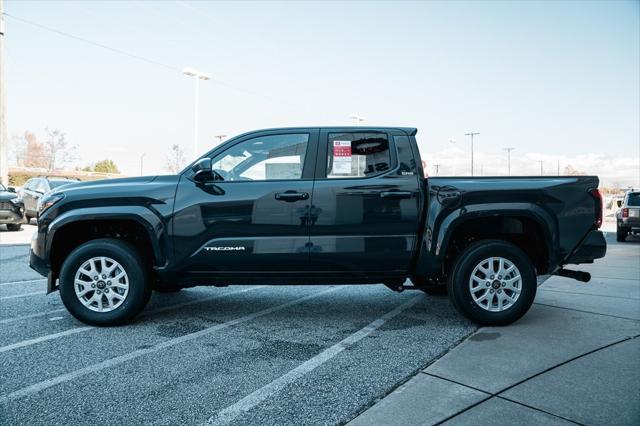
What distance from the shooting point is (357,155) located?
4746 mm

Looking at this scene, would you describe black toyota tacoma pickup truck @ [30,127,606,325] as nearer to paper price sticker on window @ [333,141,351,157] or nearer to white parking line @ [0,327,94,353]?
paper price sticker on window @ [333,141,351,157]

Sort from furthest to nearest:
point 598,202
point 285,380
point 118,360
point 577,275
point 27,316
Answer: point 27,316, point 577,275, point 598,202, point 118,360, point 285,380

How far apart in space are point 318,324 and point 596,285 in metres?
4.42

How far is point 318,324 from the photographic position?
4762 millimetres

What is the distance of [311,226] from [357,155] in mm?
842

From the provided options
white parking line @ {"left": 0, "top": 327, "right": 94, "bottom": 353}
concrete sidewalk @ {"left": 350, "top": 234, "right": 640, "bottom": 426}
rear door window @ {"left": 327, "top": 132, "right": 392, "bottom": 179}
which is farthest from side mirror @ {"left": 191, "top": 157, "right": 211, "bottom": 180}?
concrete sidewalk @ {"left": 350, "top": 234, "right": 640, "bottom": 426}

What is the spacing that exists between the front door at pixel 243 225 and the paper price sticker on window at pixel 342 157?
12.3 inches

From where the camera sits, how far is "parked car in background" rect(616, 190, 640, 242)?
14273 millimetres

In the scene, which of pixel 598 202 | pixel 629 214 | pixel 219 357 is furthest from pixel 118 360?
pixel 629 214

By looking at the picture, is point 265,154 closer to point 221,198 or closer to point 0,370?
point 221,198

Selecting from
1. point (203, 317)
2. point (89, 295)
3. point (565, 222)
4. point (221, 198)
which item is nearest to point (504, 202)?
point (565, 222)

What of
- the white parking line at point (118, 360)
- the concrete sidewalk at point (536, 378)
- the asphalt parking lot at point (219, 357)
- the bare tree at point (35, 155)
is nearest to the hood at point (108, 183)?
the asphalt parking lot at point (219, 357)

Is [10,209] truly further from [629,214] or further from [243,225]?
[629,214]

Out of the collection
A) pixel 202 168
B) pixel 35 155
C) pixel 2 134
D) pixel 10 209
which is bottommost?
pixel 10 209
